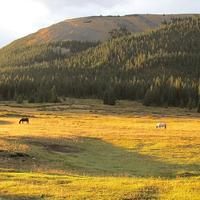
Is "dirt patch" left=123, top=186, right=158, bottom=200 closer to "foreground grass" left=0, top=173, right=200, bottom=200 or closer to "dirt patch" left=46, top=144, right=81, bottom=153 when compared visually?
"foreground grass" left=0, top=173, right=200, bottom=200

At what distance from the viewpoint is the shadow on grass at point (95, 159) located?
42719 mm

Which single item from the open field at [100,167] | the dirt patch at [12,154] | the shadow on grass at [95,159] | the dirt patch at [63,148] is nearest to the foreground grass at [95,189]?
the open field at [100,167]

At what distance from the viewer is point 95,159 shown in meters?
50.0

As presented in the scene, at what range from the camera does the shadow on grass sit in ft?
140

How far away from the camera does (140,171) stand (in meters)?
43.4

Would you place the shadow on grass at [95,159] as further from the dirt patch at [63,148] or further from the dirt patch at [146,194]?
the dirt patch at [146,194]

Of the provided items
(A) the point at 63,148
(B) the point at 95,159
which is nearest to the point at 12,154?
(B) the point at 95,159

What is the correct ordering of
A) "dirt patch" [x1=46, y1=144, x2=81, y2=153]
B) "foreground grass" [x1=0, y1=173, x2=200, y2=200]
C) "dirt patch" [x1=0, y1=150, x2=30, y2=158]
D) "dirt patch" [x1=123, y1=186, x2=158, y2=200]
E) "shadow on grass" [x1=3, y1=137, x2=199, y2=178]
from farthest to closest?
"dirt patch" [x1=46, y1=144, x2=81, y2=153] < "dirt patch" [x1=0, y1=150, x2=30, y2=158] < "shadow on grass" [x1=3, y1=137, x2=199, y2=178] < "foreground grass" [x1=0, y1=173, x2=200, y2=200] < "dirt patch" [x1=123, y1=186, x2=158, y2=200]

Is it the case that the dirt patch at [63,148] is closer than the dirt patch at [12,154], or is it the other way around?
the dirt patch at [12,154]

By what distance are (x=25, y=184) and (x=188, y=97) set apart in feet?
520

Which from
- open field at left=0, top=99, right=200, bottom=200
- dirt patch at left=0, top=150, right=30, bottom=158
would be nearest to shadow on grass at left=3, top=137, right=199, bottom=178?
open field at left=0, top=99, right=200, bottom=200

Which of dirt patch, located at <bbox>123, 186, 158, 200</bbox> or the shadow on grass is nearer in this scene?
dirt patch, located at <bbox>123, 186, 158, 200</bbox>

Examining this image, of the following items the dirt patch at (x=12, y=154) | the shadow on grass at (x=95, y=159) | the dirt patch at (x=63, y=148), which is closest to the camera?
the shadow on grass at (x=95, y=159)

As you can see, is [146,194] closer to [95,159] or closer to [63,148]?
[95,159]
